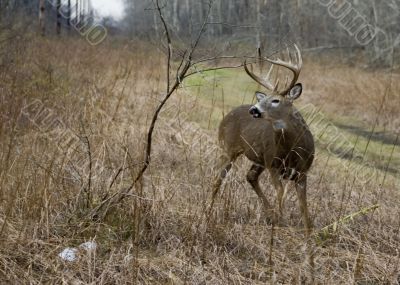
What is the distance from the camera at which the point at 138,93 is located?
29.1ft

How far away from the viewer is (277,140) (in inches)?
184

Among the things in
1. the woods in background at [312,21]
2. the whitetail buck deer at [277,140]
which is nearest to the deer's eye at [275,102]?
the whitetail buck deer at [277,140]

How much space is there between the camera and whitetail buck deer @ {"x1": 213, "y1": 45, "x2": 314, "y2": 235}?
446 centimetres

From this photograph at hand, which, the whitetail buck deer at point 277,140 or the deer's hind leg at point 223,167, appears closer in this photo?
the deer's hind leg at point 223,167

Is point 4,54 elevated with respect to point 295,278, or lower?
elevated

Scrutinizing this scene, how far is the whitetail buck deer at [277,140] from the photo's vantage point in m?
4.46

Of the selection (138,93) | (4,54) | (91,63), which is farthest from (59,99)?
(91,63)

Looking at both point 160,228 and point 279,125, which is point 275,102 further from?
point 160,228

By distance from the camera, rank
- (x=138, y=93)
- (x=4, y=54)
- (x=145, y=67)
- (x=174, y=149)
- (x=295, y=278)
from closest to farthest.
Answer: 1. (x=295, y=278)
2. (x=174, y=149)
3. (x=4, y=54)
4. (x=138, y=93)
5. (x=145, y=67)

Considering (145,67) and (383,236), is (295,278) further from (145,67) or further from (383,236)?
(145,67)

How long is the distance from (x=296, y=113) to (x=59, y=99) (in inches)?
126

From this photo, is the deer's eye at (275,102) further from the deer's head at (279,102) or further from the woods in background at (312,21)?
the woods in background at (312,21)

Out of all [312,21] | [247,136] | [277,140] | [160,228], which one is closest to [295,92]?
[277,140]

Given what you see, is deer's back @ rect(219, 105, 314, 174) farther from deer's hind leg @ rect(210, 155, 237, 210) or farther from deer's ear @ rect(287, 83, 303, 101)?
deer's ear @ rect(287, 83, 303, 101)
